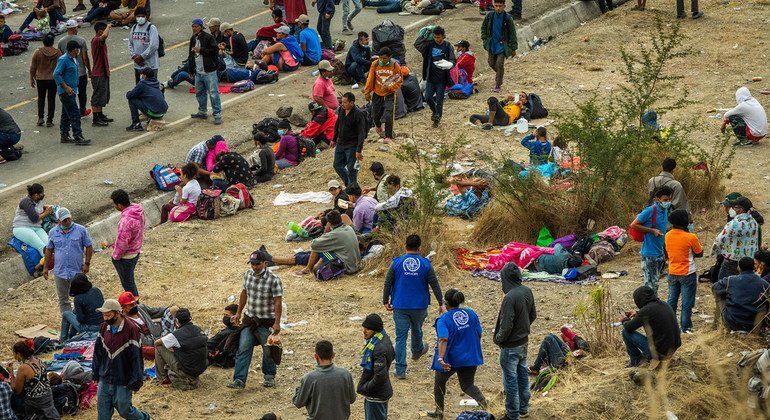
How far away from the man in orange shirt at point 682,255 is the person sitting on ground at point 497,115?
312 inches

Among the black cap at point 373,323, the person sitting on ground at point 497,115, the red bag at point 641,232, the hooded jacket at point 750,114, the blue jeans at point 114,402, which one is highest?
the black cap at point 373,323

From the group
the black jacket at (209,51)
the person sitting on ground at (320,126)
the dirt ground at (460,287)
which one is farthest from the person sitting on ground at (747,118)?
the black jacket at (209,51)

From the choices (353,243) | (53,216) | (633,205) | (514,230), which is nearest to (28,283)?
(53,216)

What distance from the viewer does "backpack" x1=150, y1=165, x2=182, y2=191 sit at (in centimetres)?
1797

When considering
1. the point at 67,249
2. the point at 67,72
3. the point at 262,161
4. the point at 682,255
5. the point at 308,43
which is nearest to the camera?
the point at 682,255

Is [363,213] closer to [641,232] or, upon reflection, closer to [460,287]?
[460,287]

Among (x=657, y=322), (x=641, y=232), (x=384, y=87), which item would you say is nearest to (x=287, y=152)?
(x=384, y=87)

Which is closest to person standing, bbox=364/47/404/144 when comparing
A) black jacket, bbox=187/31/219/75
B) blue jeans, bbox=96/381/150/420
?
black jacket, bbox=187/31/219/75

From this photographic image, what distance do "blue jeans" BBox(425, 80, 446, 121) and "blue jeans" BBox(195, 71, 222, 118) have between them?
341cm

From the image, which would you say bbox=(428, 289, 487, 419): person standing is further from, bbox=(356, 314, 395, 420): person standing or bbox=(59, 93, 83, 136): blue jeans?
bbox=(59, 93, 83, 136): blue jeans

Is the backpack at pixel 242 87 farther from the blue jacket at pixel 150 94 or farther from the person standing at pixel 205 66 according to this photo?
the blue jacket at pixel 150 94

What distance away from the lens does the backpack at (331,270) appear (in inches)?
566

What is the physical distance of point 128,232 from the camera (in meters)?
13.5

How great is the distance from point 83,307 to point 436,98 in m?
8.44
